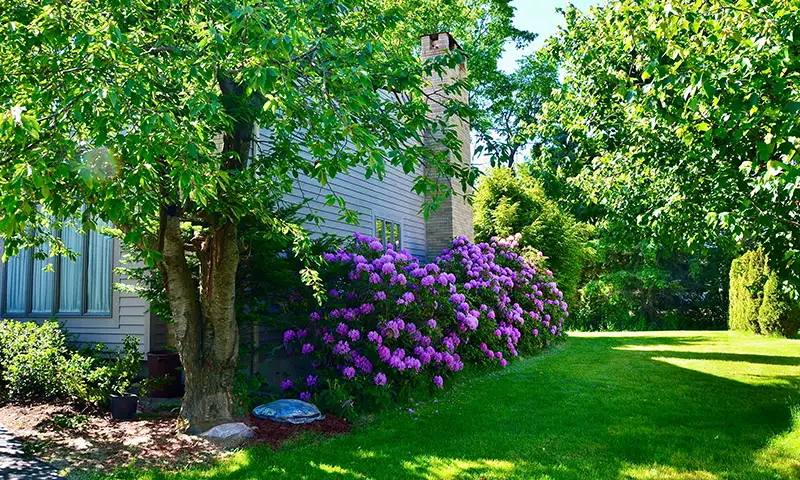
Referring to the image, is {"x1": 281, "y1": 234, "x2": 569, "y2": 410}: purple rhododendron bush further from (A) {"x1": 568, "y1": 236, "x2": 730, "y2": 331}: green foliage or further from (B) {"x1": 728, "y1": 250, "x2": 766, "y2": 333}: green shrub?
(A) {"x1": 568, "y1": 236, "x2": 730, "y2": 331}: green foliage

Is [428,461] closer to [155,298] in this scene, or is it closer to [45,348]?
[155,298]

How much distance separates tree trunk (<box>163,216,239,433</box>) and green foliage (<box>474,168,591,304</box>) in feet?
43.9

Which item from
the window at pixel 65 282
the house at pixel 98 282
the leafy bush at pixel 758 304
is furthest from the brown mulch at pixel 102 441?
the leafy bush at pixel 758 304

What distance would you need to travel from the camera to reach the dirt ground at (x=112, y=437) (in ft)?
16.6

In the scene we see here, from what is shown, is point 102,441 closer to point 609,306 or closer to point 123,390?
point 123,390

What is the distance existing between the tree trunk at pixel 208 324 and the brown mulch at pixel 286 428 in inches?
14.0

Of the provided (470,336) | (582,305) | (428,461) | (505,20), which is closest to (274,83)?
(428,461)

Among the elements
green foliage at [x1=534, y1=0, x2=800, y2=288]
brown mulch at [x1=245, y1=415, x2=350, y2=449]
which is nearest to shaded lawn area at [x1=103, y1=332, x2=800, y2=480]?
brown mulch at [x1=245, y1=415, x2=350, y2=449]

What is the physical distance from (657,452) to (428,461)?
1.99 meters

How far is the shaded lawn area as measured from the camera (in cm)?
475

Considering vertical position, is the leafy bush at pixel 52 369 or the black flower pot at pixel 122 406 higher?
the leafy bush at pixel 52 369

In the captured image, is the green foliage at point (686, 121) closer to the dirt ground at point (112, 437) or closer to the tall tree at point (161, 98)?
the tall tree at point (161, 98)

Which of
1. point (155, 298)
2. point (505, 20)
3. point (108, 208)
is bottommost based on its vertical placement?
point (155, 298)

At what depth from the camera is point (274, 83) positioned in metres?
3.65
